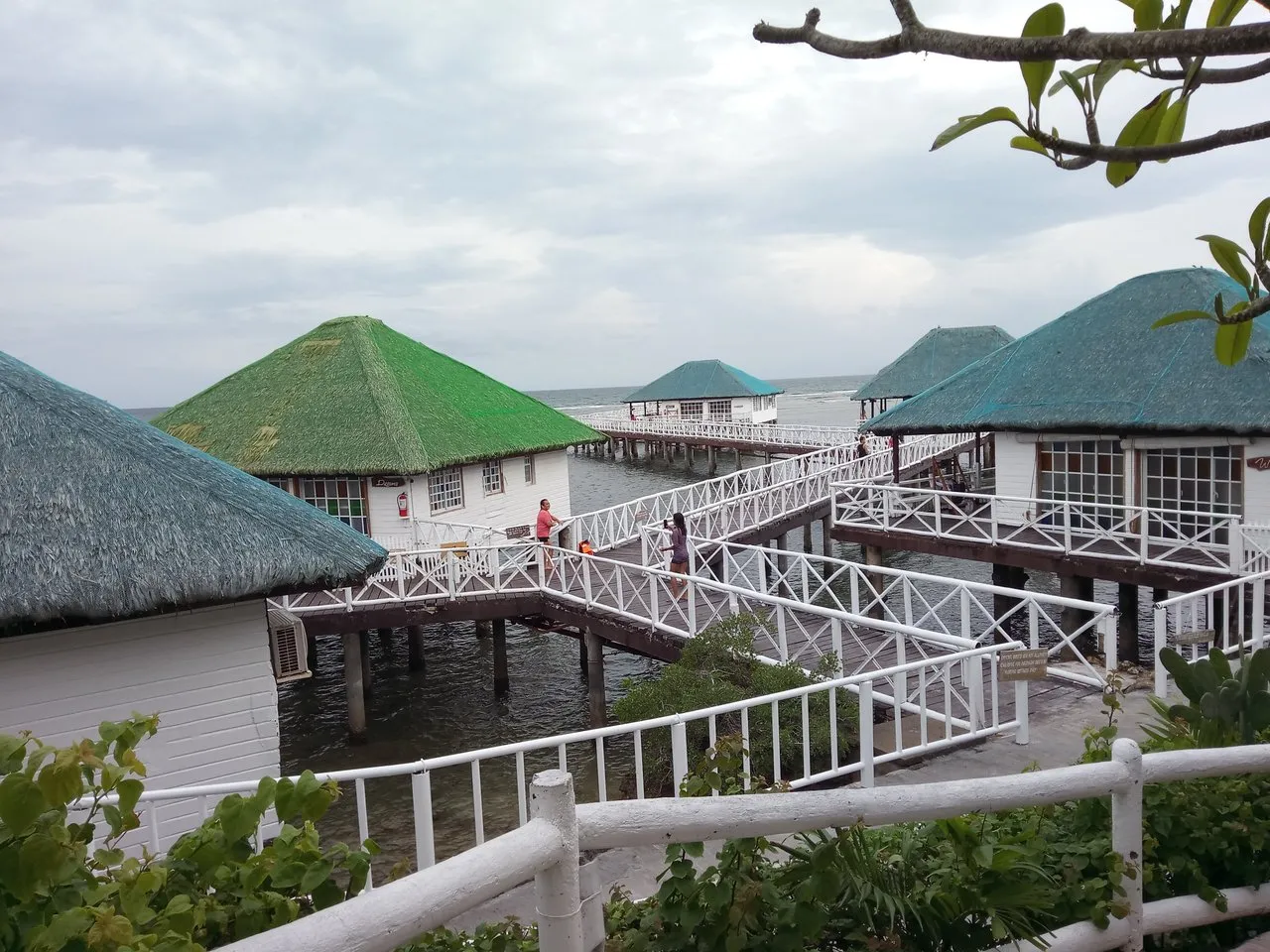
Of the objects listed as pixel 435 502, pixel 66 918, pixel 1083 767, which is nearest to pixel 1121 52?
pixel 1083 767

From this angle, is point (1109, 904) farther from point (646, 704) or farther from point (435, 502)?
point (435, 502)

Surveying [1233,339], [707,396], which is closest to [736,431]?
[707,396]

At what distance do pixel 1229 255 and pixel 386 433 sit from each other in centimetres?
1901

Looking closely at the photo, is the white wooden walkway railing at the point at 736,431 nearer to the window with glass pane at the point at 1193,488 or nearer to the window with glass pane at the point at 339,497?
the window with glass pane at the point at 339,497

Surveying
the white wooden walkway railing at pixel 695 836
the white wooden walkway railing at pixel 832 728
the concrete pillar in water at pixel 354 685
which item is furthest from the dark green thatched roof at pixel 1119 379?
the white wooden walkway railing at pixel 695 836

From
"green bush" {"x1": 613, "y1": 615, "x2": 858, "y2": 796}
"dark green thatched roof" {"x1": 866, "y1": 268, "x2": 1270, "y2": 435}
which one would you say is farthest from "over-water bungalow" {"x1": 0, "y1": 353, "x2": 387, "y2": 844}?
"dark green thatched roof" {"x1": 866, "y1": 268, "x2": 1270, "y2": 435}

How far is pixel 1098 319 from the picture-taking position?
20.8 meters

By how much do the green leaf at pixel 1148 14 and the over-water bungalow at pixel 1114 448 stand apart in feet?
44.5

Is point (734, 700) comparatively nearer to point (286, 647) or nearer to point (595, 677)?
point (595, 677)

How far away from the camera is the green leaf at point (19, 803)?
6.19ft

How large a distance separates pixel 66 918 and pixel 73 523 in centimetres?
899

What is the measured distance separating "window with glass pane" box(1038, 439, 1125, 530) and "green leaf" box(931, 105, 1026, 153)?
15997 mm

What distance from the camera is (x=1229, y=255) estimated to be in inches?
152

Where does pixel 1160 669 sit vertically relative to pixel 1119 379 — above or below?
below
